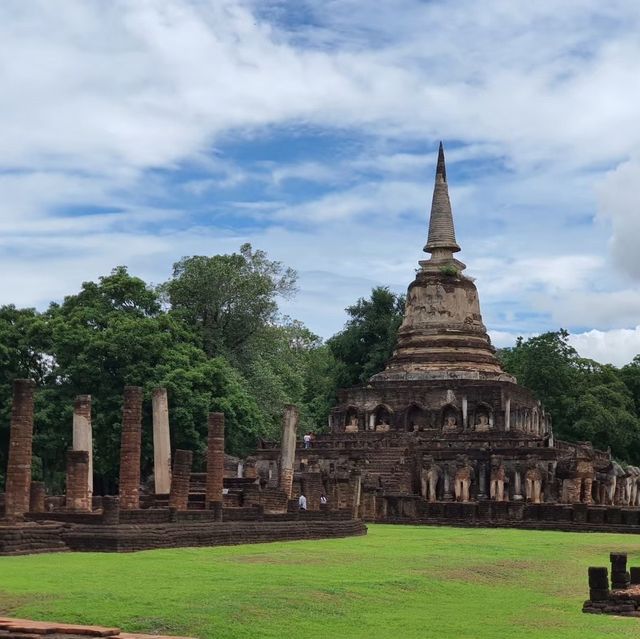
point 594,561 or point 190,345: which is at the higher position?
point 190,345

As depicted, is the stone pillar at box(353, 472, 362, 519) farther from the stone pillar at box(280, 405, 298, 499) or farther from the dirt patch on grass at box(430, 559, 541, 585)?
the dirt patch on grass at box(430, 559, 541, 585)

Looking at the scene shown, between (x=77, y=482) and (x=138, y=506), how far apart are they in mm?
1344

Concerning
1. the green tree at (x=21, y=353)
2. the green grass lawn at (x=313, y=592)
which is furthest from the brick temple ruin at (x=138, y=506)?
the green tree at (x=21, y=353)

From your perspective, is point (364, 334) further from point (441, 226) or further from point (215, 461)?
point (215, 461)

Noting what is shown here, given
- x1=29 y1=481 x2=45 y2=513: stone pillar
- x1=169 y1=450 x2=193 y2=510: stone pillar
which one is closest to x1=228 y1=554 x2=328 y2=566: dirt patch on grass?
x1=169 y1=450 x2=193 y2=510: stone pillar

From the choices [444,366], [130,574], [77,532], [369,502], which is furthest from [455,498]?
[130,574]

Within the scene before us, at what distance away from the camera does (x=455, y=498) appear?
40375 mm

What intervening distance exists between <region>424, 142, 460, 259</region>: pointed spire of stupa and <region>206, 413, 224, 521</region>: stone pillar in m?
26.1

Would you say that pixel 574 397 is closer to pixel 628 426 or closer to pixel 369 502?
pixel 628 426

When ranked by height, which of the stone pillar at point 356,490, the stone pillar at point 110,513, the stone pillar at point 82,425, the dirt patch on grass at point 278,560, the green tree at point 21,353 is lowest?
the dirt patch on grass at point 278,560

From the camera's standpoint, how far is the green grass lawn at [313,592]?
12.4 meters

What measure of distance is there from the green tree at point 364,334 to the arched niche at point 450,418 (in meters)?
12.9

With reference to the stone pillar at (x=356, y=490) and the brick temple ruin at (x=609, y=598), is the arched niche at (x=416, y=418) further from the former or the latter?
the brick temple ruin at (x=609, y=598)

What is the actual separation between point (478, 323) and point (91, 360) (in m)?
17.5
